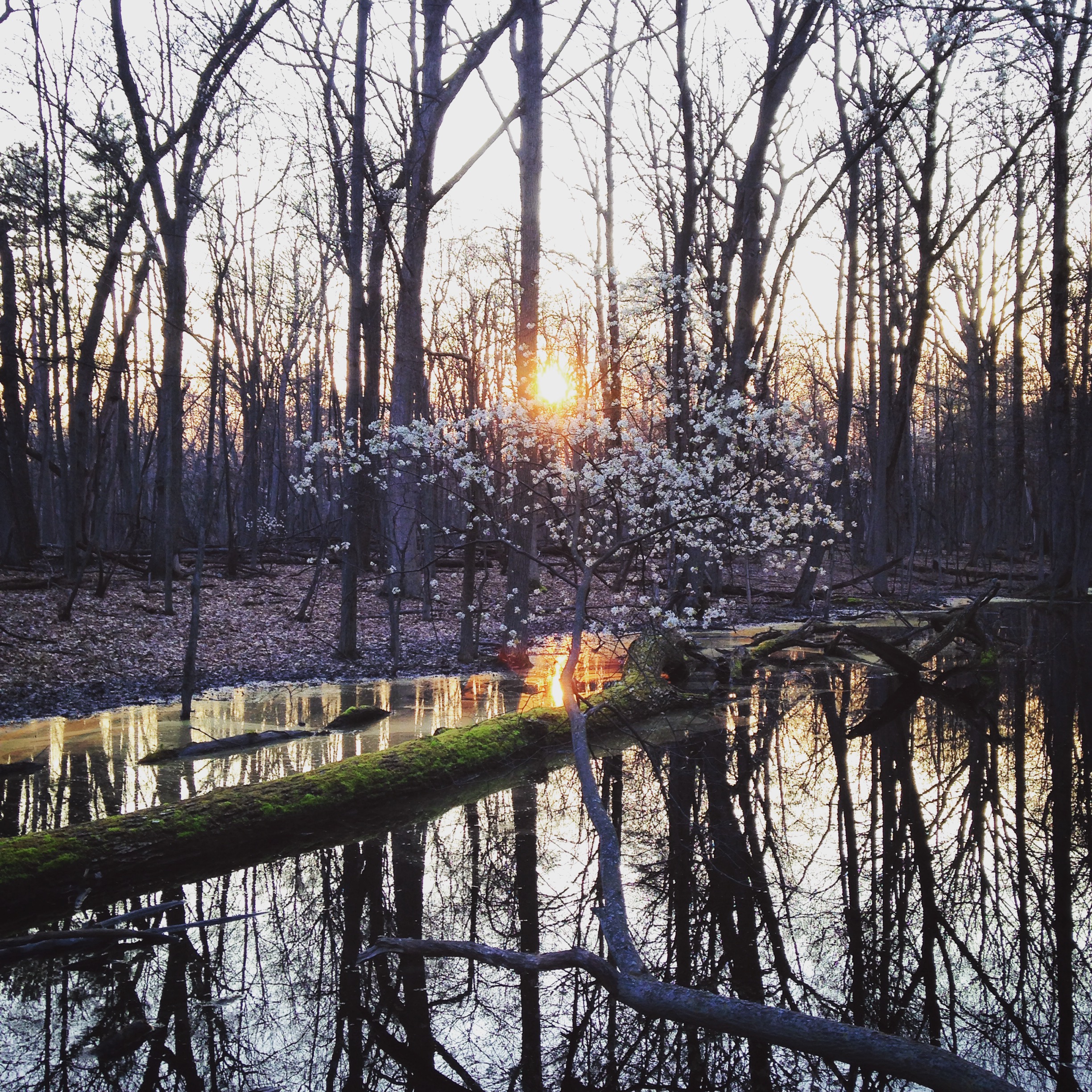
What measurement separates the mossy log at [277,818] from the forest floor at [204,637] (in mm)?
5199

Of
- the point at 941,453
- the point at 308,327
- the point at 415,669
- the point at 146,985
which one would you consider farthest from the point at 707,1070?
the point at 941,453

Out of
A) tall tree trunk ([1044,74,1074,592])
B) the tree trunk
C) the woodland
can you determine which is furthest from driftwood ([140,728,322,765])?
tall tree trunk ([1044,74,1074,592])

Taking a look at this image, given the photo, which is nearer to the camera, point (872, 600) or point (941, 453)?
point (872, 600)

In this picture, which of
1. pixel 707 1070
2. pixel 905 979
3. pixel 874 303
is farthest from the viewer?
pixel 874 303

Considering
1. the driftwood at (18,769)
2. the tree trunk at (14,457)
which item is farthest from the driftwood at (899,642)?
the tree trunk at (14,457)

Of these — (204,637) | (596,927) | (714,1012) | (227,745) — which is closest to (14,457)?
(204,637)

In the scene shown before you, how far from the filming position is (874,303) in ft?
91.8

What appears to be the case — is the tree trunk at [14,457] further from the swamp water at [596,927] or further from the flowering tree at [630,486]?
the swamp water at [596,927]

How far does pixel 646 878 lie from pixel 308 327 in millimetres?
32788

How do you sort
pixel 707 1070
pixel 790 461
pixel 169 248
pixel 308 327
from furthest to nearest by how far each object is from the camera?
1. pixel 308 327
2. pixel 790 461
3. pixel 169 248
4. pixel 707 1070

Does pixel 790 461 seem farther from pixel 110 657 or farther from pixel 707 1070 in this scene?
pixel 707 1070

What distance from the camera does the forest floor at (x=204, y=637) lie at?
1197cm

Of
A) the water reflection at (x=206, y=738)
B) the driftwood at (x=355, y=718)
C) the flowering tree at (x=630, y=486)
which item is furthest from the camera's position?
the flowering tree at (x=630, y=486)

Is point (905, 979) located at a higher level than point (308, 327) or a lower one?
lower
